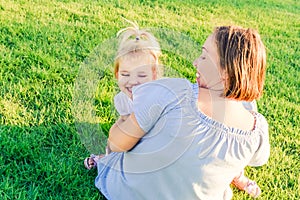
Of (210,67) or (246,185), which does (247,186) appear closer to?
(246,185)

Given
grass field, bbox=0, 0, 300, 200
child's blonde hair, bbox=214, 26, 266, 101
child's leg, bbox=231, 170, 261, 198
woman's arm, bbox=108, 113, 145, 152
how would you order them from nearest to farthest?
child's blonde hair, bbox=214, 26, 266, 101 → woman's arm, bbox=108, 113, 145, 152 → grass field, bbox=0, 0, 300, 200 → child's leg, bbox=231, 170, 261, 198

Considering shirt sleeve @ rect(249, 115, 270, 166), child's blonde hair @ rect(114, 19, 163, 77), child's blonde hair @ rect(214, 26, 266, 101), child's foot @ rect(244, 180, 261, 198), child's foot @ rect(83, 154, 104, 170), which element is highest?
child's blonde hair @ rect(214, 26, 266, 101)

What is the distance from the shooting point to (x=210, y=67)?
193 centimetres

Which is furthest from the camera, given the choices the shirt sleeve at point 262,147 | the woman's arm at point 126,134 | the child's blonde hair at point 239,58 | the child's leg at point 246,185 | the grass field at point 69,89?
the child's leg at point 246,185

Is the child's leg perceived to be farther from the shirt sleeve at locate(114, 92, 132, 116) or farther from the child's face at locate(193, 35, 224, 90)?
the child's face at locate(193, 35, 224, 90)

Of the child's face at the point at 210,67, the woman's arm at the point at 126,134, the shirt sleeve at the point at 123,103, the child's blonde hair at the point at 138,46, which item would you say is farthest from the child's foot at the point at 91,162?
the child's face at the point at 210,67

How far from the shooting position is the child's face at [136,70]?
221 cm

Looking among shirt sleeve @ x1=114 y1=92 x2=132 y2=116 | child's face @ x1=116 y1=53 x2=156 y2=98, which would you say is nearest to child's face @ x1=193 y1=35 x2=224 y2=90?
child's face @ x1=116 y1=53 x2=156 y2=98

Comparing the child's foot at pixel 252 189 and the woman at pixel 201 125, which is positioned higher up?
the woman at pixel 201 125

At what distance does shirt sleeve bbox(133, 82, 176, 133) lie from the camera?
Result: 1.93m

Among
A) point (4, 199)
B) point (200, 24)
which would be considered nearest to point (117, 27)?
point (200, 24)

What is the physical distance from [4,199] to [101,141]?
1.84ft

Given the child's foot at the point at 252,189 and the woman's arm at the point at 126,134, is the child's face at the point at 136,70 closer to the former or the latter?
the woman's arm at the point at 126,134

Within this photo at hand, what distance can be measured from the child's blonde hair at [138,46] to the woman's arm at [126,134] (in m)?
0.31
